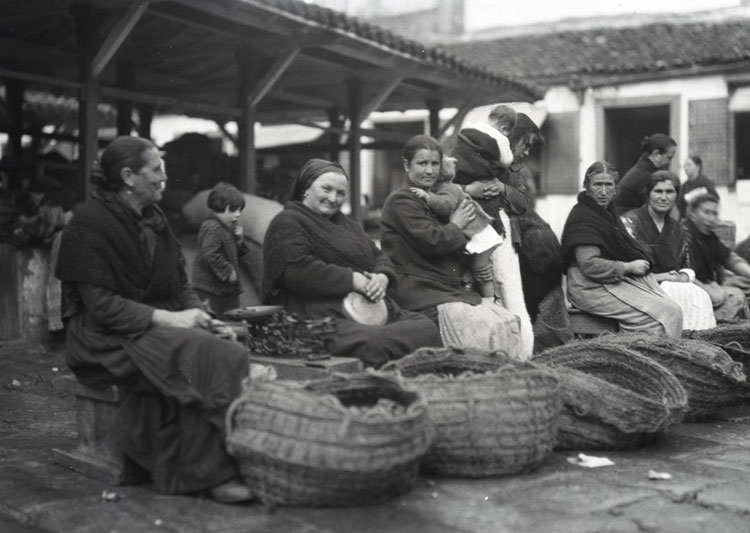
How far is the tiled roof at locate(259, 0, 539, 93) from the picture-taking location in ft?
25.1

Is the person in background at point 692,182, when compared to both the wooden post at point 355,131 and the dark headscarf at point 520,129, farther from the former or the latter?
the wooden post at point 355,131

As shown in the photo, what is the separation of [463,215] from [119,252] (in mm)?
2251

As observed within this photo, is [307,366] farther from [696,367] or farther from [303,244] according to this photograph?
[696,367]

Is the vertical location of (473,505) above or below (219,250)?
below

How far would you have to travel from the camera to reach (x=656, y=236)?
684cm

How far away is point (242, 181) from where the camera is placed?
937 cm

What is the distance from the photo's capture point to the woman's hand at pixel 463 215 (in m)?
5.36

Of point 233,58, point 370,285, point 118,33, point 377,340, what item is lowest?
point 377,340

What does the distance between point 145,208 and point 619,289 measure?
11.3ft

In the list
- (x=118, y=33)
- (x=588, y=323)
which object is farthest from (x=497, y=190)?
(x=118, y=33)

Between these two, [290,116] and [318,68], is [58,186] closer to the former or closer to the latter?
[318,68]

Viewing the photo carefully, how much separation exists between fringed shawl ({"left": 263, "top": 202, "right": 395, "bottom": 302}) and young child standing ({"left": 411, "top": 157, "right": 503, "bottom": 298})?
649 millimetres

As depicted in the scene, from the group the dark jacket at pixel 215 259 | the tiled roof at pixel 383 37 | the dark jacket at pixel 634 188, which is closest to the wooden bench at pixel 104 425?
the dark jacket at pixel 215 259

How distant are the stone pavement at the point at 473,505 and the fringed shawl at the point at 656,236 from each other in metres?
2.58
